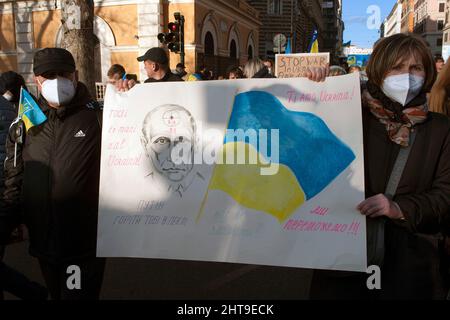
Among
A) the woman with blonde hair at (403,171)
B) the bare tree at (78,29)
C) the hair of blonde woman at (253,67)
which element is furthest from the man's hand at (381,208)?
the bare tree at (78,29)

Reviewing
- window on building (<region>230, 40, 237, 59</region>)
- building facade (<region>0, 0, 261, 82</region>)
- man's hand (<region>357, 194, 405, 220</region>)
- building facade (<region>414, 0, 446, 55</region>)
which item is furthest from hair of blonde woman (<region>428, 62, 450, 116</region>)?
building facade (<region>414, 0, 446, 55</region>)

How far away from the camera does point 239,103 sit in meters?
2.21

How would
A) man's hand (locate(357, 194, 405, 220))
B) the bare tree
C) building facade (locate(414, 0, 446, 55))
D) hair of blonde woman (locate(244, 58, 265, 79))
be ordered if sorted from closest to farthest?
man's hand (locate(357, 194, 405, 220)), hair of blonde woman (locate(244, 58, 265, 79)), the bare tree, building facade (locate(414, 0, 446, 55))

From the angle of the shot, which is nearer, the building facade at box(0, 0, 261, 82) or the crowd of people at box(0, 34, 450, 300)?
the crowd of people at box(0, 34, 450, 300)

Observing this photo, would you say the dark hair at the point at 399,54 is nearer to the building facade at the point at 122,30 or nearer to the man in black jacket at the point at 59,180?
Result: the man in black jacket at the point at 59,180

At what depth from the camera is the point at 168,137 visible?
2309mm

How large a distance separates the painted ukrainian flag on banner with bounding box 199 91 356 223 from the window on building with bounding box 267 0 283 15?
110 ft

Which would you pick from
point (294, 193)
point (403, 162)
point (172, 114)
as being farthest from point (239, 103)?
point (403, 162)

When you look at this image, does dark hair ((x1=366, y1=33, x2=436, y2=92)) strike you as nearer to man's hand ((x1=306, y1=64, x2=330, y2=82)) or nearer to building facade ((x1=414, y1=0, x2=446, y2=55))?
man's hand ((x1=306, y1=64, x2=330, y2=82))

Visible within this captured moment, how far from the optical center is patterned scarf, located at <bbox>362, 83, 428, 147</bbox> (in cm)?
179

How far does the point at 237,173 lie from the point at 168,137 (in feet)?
1.40

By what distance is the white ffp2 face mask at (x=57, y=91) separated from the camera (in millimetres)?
2303

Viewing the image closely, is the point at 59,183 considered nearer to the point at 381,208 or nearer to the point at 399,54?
the point at 381,208

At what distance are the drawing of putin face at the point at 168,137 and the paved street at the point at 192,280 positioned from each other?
172 centimetres
